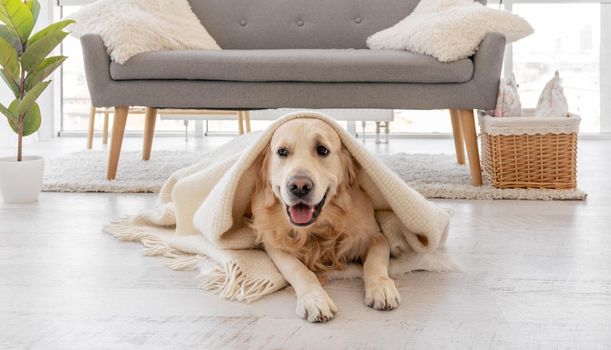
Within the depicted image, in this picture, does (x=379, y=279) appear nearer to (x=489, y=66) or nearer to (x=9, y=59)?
(x=489, y=66)

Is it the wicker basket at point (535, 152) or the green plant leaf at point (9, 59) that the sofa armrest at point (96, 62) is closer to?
the green plant leaf at point (9, 59)

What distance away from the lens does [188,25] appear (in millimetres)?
3586

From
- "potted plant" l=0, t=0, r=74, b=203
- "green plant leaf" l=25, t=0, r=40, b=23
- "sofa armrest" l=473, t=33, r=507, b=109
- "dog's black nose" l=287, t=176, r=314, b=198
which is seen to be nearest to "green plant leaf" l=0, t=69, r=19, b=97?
"potted plant" l=0, t=0, r=74, b=203

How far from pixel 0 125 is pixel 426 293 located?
3.84m

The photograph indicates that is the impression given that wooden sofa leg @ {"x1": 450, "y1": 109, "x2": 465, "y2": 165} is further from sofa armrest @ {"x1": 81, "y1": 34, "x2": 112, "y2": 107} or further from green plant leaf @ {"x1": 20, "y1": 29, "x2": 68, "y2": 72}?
green plant leaf @ {"x1": 20, "y1": 29, "x2": 68, "y2": 72}

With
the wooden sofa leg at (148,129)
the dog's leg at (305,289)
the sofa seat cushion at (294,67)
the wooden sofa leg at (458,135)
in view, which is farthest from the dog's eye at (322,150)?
the wooden sofa leg at (148,129)

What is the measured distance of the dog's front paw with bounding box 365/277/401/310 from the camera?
1438 mm

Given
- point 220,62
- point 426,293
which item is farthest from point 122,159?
point 426,293

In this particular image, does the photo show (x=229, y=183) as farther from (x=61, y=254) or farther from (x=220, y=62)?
(x=220, y=62)

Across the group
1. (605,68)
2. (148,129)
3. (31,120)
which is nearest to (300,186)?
(31,120)

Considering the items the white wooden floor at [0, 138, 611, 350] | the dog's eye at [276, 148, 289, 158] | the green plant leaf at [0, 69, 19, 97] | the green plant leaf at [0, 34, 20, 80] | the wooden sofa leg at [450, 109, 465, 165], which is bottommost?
the white wooden floor at [0, 138, 611, 350]

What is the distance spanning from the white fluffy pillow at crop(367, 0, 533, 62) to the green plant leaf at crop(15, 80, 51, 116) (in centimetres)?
150

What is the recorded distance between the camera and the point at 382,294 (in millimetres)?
1452

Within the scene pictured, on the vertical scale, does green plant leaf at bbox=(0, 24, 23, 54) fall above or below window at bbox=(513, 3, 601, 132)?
below
